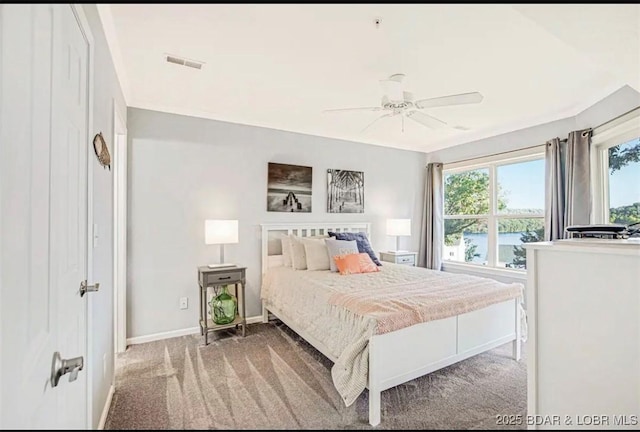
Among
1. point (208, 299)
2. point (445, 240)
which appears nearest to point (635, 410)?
point (208, 299)

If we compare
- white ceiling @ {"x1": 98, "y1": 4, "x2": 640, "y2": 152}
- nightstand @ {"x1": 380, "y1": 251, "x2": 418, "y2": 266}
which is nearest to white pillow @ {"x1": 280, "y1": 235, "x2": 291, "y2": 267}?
white ceiling @ {"x1": 98, "y1": 4, "x2": 640, "y2": 152}

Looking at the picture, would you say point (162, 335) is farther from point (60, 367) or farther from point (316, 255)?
point (60, 367)

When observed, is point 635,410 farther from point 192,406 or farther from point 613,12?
point 192,406

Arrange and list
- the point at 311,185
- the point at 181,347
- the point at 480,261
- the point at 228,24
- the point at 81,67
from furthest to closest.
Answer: the point at 480,261
the point at 311,185
the point at 181,347
the point at 228,24
the point at 81,67

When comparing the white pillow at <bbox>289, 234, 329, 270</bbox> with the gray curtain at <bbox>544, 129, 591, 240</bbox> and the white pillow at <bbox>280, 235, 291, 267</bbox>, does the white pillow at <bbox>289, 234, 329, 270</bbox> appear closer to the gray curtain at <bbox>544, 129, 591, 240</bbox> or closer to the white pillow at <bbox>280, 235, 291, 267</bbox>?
the white pillow at <bbox>280, 235, 291, 267</bbox>

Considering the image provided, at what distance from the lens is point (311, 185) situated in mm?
4316

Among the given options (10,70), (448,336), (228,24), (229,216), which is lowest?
(448,336)

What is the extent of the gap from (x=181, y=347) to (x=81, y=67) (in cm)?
263

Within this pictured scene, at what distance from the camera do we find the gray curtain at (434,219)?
5121 millimetres

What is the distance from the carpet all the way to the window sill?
1.39 meters

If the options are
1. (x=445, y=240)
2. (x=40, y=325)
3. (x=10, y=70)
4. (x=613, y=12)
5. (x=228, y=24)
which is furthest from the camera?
(x=445, y=240)

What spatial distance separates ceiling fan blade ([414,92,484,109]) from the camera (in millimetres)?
2344

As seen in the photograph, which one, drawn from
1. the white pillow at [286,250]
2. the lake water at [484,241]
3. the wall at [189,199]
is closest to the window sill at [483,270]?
the lake water at [484,241]

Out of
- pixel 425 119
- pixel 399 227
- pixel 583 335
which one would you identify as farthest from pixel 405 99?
pixel 399 227
